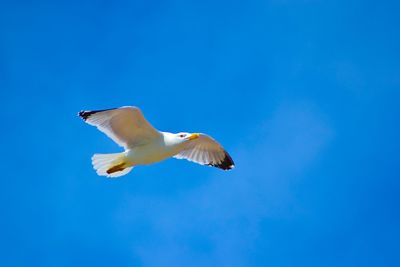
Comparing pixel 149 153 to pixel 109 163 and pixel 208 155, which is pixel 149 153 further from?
pixel 208 155

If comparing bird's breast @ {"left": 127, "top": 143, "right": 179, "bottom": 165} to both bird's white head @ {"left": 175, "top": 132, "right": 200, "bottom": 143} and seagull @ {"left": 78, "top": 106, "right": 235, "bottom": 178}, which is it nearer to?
seagull @ {"left": 78, "top": 106, "right": 235, "bottom": 178}

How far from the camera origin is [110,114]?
1165cm

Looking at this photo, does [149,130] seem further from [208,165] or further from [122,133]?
[208,165]

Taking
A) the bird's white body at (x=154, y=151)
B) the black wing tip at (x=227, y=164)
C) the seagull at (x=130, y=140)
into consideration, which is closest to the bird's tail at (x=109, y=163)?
the seagull at (x=130, y=140)

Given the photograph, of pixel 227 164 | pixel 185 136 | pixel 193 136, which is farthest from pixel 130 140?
pixel 227 164

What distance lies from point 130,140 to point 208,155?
173 centimetres

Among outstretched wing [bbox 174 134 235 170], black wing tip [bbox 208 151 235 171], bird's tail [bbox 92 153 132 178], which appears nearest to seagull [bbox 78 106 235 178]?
bird's tail [bbox 92 153 132 178]

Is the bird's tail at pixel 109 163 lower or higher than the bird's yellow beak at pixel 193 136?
lower

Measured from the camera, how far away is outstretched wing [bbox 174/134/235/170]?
13.2 m

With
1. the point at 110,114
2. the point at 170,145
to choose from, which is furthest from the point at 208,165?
the point at 110,114

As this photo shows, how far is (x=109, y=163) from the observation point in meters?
12.1

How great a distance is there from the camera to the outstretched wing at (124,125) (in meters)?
11.6

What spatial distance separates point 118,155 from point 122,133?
36 cm

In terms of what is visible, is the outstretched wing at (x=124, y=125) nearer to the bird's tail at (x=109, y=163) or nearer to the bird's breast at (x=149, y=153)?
the bird's breast at (x=149, y=153)
